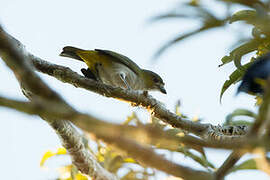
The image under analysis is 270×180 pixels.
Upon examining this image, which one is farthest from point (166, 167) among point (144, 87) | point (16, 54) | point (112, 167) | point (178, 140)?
point (144, 87)

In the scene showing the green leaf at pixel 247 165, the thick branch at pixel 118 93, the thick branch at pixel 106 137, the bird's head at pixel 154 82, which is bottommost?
the thick branch at pixel 106 137

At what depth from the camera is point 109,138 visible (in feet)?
2.83

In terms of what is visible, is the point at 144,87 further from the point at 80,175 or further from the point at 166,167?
the point at 166,167

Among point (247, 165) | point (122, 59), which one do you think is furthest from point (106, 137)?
point (122, 59)

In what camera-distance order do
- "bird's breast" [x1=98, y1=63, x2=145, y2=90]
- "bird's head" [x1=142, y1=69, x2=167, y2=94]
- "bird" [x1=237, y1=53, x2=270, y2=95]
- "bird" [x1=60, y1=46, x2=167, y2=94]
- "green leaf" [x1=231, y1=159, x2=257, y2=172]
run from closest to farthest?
1. "bird" [x1=237, y1=53, x2=270, y2=95]
2. "green leaf" [x1=231, y1=159, x2=257, y2=172]
3. "bird" [x1=60, y1=46, x2=167, y2=94]
4. "bird's breast" [x1=98, y1=63, x2=145, y2=90]
5. "bird's head" [x1=142, y1=69, x2=167, y2=94]

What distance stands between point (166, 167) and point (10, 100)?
405mm

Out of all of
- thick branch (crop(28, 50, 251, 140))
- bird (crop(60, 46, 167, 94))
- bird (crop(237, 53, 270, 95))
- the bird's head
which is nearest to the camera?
bird (crop(237, 53, 270, 95))

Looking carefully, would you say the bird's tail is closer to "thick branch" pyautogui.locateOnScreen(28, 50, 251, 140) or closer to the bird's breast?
the bird's breast

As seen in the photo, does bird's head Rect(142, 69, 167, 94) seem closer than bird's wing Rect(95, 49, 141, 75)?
No

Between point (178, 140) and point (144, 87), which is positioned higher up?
point (144, 87)

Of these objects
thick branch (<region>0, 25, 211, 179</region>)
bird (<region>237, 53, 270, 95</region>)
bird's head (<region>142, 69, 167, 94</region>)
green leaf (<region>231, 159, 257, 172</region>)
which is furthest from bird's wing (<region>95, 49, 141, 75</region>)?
thick branch (<region>0, 25, 211, 179</region>)

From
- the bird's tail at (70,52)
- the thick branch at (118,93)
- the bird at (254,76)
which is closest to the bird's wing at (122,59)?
the bird's tail at (70,52)

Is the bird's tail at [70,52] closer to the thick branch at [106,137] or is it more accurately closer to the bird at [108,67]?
the bird at [108,67]

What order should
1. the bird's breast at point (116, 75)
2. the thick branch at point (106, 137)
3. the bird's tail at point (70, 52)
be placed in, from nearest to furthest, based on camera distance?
the thick branch at point (106, 137) < the bird's tail at point (70, 52) < the bird's breast at point (116, 75)
